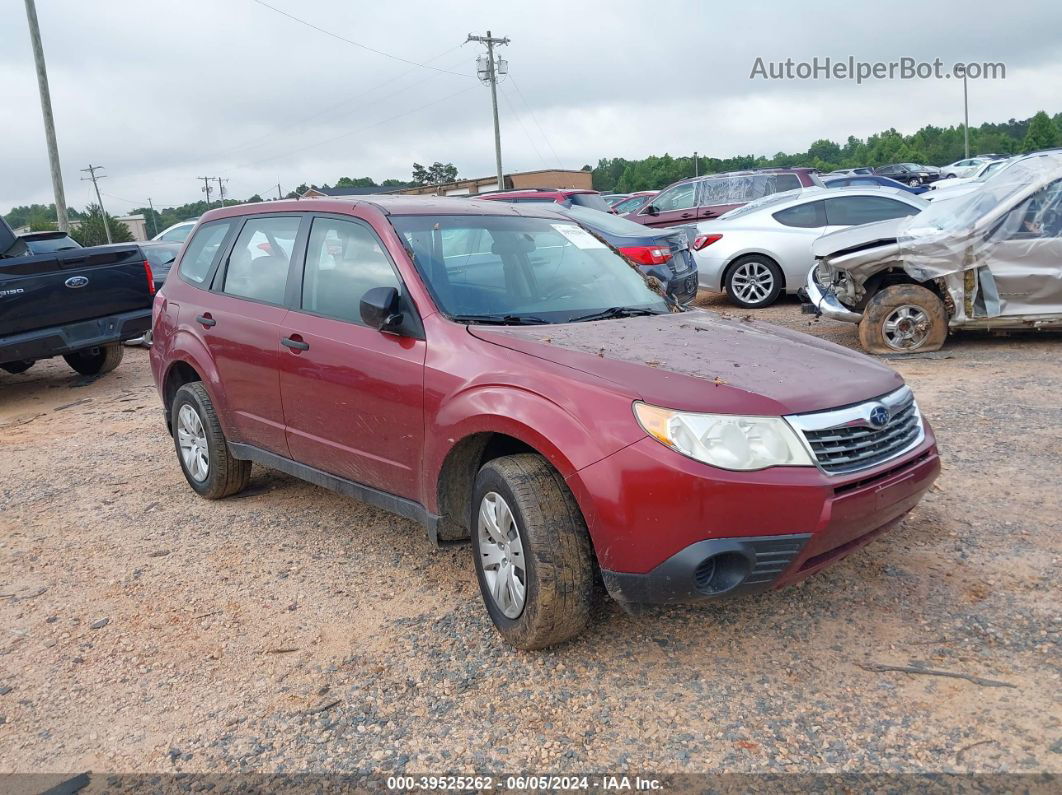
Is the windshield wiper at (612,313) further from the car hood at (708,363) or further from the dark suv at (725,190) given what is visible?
the dark suv at (725,190)

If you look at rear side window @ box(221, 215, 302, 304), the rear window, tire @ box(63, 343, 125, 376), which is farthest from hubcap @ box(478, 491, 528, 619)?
the rear window

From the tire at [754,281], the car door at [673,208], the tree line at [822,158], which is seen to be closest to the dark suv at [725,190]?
the car door at [673,208]

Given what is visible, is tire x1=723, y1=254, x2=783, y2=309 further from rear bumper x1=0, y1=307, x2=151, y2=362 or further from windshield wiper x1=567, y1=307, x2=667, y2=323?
windshield wiper x1=567, y1=307, x2=667, y2=323

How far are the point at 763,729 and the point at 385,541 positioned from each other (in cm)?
231

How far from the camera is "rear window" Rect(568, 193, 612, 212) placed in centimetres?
1238

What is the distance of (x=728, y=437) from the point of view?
9.16 feet

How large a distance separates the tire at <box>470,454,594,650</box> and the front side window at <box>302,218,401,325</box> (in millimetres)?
1171

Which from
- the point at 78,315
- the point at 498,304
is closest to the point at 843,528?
the point at 498,304

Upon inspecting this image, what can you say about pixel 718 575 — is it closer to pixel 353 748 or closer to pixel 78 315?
pixel 353 748

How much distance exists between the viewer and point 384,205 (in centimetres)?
413

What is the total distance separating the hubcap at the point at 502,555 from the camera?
3.13 m

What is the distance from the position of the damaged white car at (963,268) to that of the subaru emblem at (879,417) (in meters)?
5.33

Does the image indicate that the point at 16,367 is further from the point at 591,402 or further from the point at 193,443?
the point at 591,402

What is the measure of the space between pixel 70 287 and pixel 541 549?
714cm
